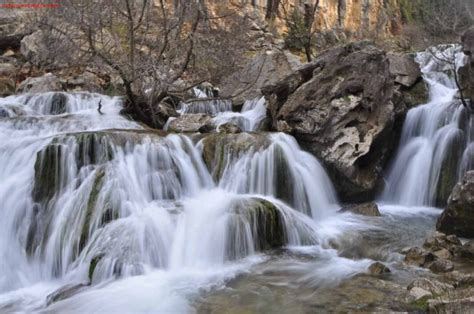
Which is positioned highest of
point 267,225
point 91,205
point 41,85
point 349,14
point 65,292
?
point 349,14

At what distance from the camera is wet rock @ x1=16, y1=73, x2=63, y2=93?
44.9ft

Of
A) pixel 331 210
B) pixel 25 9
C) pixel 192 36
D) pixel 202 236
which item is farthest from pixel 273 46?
pixel 202 236

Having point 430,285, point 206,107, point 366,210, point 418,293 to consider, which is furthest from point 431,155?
point 206,107

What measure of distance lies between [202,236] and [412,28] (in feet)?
113

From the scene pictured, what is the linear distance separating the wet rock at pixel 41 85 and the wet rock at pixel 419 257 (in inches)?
440

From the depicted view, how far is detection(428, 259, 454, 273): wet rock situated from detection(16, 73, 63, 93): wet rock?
37.9 ft

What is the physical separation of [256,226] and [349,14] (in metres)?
33.5

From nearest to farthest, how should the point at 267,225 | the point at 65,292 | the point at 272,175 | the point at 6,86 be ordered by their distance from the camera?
the point at 65,292, the point at 267,225, the point at 272,175, the point at 6,86

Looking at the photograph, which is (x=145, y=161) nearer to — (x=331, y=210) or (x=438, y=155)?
(x=331, y=210)

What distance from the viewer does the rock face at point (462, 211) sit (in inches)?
280

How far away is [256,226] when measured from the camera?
684 cm

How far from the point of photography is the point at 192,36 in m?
11.1

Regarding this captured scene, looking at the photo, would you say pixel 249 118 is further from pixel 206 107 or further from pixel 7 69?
pixel 7 69

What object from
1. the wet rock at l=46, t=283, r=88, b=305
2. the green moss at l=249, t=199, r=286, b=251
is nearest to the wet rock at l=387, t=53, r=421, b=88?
the green moss at l=249, t=199, r=286, b=251
